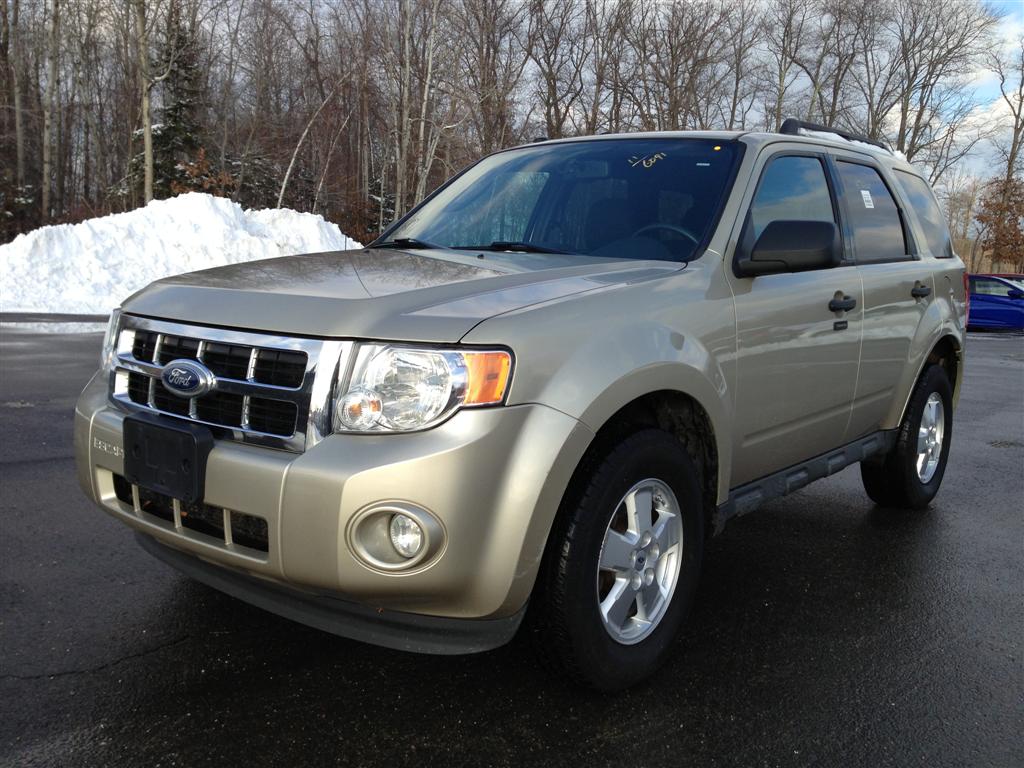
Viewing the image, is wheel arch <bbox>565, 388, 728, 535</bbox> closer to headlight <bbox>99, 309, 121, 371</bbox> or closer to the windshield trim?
the windshield trim

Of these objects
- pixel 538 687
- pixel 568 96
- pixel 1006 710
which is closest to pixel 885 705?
pixel 1006 710

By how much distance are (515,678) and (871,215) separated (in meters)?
2.97

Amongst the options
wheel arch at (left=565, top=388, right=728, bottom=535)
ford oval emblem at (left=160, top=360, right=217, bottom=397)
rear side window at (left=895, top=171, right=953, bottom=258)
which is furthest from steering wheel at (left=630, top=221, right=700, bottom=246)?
rear side window at (left=895, top=171, right=953, bottom=258)

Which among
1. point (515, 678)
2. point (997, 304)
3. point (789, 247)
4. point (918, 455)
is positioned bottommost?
point (515, 678)

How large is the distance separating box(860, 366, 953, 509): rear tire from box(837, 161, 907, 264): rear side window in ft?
2.71

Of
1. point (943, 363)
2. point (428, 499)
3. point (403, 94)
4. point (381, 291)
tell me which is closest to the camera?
point (428, 499)

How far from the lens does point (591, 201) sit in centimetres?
383

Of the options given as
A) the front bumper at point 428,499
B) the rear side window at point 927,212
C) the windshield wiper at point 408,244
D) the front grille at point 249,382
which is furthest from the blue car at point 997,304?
the front grille at point 249,382

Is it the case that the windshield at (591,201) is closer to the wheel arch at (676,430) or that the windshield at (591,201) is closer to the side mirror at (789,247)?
the side mirror at (789,247)

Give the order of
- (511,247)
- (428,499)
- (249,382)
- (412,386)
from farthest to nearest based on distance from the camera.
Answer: (511,247)
(249,382)
(412,386)
(428,499)

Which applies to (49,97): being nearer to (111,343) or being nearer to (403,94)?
(403,94)

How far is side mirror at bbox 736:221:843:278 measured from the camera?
3264 millimetres

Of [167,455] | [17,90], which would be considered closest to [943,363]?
[167,455]

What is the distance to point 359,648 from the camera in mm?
3105
